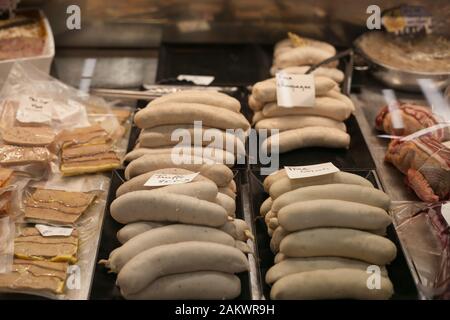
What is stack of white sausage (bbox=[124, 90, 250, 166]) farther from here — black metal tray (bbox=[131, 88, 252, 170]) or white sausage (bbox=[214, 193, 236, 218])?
white sausage (bbox=[214, 193, 236, 218])

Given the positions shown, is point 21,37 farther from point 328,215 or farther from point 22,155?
point 328,215

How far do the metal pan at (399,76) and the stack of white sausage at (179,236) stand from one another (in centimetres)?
150

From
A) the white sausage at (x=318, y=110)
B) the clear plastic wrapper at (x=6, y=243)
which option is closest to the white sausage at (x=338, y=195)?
the white sausage at (x=318, y=110)

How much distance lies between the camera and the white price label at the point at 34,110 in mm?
2947

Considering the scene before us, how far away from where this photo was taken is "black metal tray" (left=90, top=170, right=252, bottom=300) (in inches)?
80.8

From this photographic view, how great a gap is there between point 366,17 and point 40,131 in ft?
7.02

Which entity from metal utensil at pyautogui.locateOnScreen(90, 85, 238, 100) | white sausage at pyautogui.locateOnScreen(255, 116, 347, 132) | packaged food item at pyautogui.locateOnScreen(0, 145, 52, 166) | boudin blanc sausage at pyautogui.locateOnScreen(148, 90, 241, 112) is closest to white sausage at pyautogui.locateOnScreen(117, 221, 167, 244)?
packaged food item at pyautogui.locateOnScreen(0, 145, 52, 166)

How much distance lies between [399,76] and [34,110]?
2.21 meters

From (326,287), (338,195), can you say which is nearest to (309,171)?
(338,195)

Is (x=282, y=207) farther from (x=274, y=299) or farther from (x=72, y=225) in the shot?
(x=72, y=225)

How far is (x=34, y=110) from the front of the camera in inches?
118

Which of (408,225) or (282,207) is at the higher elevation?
(282,207)

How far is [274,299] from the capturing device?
198 cm

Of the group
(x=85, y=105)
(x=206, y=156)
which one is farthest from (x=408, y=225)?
(x=85, y=105)
